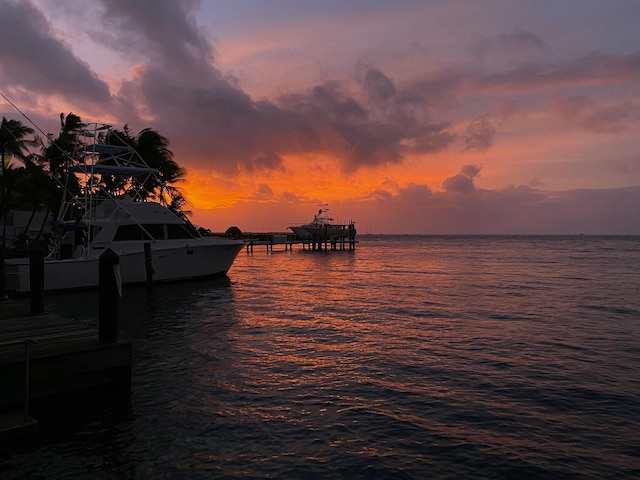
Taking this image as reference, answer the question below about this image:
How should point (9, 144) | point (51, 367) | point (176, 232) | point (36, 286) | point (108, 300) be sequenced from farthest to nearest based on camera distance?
point (9, 144), point (176, 232), point (36, 286), point (108, 300), point (51, 367)

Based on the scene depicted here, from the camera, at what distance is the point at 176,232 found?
2562 cm

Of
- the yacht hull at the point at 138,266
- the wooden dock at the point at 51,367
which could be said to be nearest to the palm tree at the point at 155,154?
the yacht hull at the point at 138,266

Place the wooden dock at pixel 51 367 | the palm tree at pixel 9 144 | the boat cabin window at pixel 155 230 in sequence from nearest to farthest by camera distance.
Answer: the wooden dock at pixel 51 367
the boat cabin window at pixel 155 230
the palm tree at pixel 9 144

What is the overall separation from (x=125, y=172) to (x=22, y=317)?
15.9 metres

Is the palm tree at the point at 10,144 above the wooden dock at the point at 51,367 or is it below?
above

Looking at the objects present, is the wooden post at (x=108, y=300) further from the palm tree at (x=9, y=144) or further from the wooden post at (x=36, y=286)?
the palm tree at (x=9, y=144)

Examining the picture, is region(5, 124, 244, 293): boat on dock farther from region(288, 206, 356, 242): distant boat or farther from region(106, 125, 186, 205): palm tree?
region(288, 206, 356, 242): distant boat

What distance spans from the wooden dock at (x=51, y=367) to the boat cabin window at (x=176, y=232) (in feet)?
54.0

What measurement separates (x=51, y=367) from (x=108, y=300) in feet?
4.63

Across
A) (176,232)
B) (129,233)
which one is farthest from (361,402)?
(176,232)

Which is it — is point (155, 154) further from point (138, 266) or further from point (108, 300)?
point (108, 300)

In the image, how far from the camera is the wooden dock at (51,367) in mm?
6391

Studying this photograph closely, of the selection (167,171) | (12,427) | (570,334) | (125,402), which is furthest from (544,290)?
(167,171)

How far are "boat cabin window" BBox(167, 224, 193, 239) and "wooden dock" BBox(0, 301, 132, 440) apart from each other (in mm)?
16474
